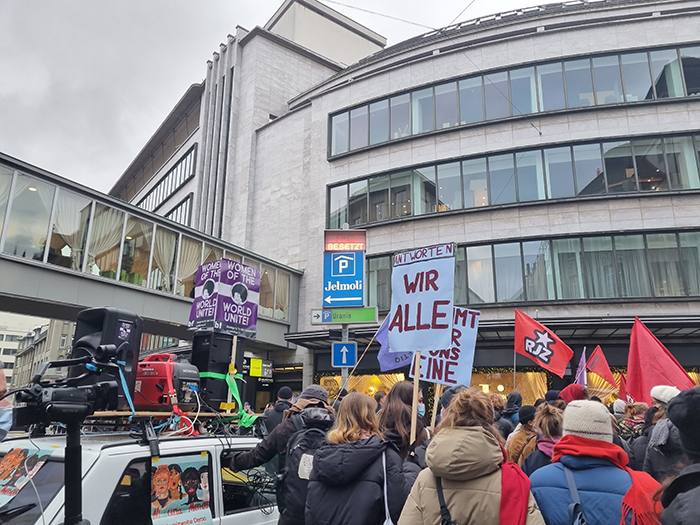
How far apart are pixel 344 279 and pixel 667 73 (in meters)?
15.4

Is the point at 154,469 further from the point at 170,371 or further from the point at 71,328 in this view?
the point at 71,328

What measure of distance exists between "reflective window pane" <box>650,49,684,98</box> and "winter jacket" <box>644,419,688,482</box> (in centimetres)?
1864

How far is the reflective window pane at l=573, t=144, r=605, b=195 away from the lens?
19.2 meters

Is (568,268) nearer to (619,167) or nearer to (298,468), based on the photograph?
(619,167)

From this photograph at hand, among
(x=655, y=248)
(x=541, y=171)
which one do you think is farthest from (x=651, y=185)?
(x=541, y=171)

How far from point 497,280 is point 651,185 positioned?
6.40m

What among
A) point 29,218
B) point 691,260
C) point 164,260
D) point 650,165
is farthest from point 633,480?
point 650,165

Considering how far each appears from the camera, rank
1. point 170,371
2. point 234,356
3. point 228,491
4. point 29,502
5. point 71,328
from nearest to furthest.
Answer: point 29,502 → point 228,491 → point 170,371 → point 234,356 → point 71,328

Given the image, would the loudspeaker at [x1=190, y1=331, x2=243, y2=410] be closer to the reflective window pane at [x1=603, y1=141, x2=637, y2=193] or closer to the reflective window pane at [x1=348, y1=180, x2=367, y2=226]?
the reflective window pane at [x1=348, y1=180, x2=367, y2=226]

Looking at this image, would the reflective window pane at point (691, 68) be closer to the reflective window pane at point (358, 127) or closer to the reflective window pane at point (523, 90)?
the reflective window pane at point (523, 90)

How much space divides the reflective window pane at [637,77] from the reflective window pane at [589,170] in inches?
92.1

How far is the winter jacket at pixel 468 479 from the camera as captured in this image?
2648 mm

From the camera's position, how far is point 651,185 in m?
18.8

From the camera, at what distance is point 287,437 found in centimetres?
447
